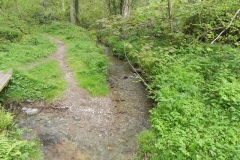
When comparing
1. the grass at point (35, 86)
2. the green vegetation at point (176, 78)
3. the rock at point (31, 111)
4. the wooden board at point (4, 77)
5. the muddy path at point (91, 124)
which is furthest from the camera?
the grass at point (35, 86)

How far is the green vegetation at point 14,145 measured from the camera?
172 inches

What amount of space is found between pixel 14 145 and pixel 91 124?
258 centimetres

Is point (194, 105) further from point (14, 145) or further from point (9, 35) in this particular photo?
point (9, 35)

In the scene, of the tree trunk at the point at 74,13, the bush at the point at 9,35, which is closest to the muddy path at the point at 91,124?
the bush at the point at 9,35

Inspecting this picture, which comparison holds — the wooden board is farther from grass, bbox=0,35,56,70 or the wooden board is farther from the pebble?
the pebble

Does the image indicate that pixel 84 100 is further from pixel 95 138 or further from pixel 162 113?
pixel 162 113

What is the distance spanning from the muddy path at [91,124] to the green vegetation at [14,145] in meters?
0.27

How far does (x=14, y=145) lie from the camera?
14.7ft

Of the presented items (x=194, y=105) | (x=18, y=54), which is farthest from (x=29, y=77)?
(x=194, y=105)

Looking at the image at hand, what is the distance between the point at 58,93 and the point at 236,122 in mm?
6388

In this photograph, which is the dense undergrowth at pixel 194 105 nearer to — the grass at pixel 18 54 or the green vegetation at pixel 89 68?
the green vegetation at pixel 89 68

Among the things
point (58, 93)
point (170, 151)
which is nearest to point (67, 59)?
point (58, 93)

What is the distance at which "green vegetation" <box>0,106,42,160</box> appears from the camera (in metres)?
4.38

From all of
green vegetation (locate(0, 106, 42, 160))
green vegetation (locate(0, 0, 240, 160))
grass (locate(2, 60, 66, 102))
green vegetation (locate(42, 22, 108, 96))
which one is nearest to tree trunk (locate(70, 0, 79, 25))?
green vegetation (locate(0, 0, 240, 160))
